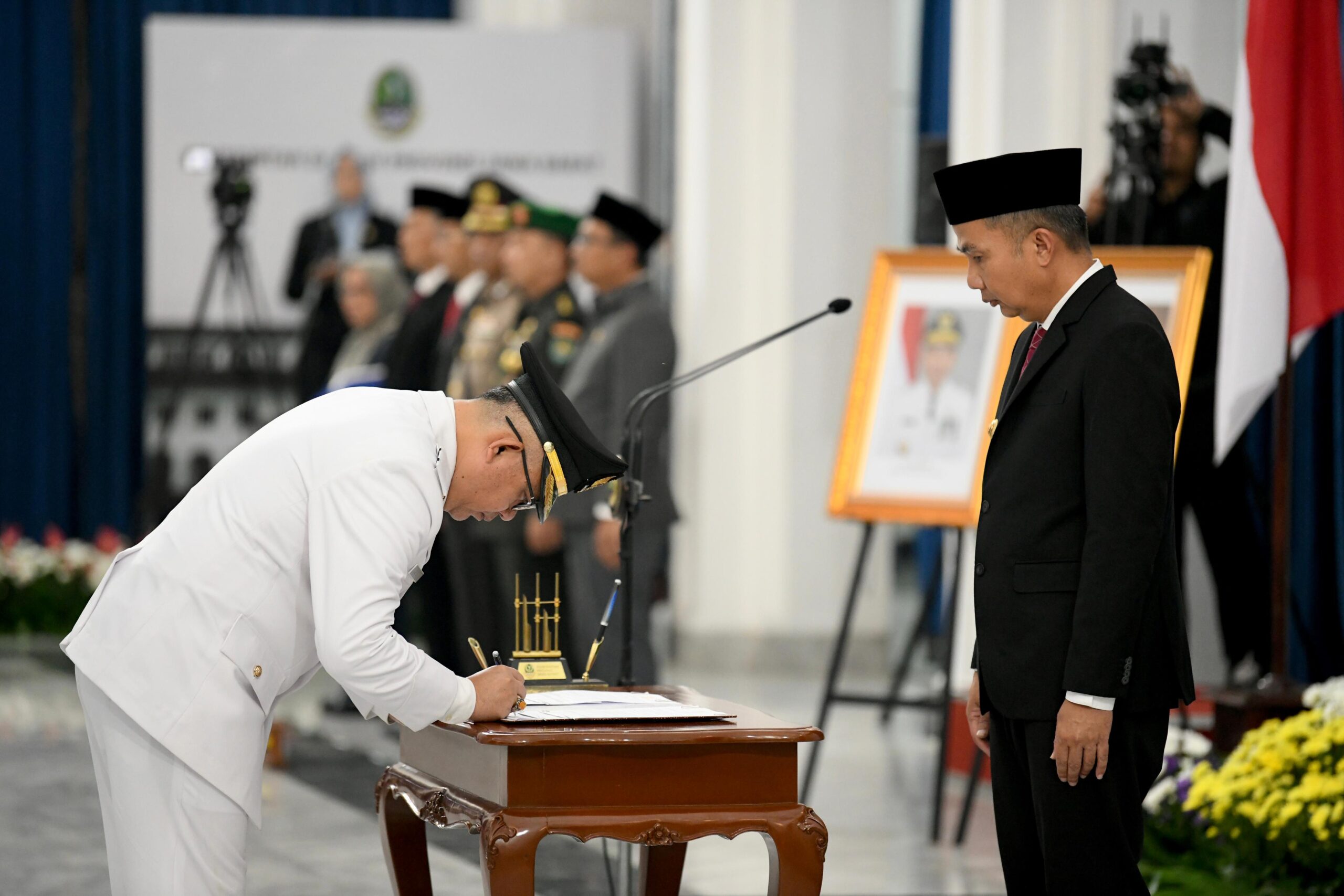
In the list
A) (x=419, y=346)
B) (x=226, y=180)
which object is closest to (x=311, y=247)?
(x=226, y=180)

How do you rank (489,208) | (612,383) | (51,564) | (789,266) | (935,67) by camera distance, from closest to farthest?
(612,383) < (489,208) < (789,266) < (51,564) < (935,67)

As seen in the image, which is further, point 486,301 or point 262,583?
point 486,301

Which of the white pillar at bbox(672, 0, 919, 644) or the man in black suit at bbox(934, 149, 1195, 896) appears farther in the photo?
the white pillar at bbox(672, 0, 919, 644)

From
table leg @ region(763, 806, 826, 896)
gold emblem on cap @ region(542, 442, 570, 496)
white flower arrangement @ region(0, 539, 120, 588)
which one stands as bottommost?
white flower arrangement @ region(0, 539, 120, 588)

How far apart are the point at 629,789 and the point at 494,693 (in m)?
0.21

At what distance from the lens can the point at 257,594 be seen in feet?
6.86

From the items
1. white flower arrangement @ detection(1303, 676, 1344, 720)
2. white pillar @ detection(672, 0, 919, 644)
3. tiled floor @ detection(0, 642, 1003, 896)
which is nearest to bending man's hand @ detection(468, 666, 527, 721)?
tiled floor @ detection(0, 642, 1003, 896)

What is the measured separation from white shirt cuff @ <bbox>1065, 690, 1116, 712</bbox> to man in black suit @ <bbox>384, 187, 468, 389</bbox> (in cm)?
389

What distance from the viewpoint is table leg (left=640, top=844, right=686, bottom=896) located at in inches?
105

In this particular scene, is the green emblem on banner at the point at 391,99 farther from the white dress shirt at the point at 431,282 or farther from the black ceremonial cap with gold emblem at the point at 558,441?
the black ceremonial cap with gold emblem at the point at 558,441

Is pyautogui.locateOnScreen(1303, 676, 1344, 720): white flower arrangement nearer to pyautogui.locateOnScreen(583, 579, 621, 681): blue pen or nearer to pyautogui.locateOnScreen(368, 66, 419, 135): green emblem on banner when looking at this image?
pyautogui.locateOnScreen(583, 579, 621, 681): blue pen

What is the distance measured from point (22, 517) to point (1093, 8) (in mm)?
6619

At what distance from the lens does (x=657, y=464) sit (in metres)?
3.87

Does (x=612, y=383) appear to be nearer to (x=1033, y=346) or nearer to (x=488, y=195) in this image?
(x=488, y=195)
